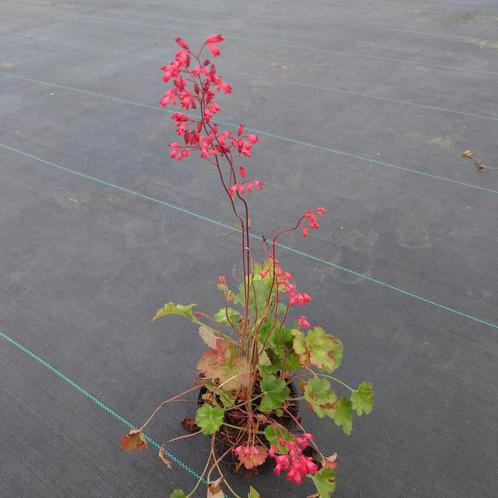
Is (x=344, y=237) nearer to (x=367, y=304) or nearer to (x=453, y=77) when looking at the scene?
(x=367, y=304)

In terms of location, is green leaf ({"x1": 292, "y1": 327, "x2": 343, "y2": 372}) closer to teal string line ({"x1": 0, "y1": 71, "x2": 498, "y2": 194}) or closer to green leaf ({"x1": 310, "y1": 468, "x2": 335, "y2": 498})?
green leaf ({"x1": 310, "y1": 468, "x2": 335, "y2": 498})

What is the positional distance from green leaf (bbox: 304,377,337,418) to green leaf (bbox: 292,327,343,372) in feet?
0.14

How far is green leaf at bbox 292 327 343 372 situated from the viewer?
116 cm

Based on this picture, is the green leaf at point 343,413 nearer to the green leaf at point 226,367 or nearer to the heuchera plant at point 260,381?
the heuchera plant at point 260,381

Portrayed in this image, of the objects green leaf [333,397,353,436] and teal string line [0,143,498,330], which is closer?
green leaf [333,397,353,436]

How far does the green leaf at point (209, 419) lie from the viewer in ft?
3.62

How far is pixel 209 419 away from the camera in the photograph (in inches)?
43.8

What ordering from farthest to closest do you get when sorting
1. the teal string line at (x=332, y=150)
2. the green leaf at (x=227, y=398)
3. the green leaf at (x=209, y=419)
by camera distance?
the teal string line at (x=332, y=150) → the green leaf at (x=227, y=398) → the green leaf at (x=209, y=419)

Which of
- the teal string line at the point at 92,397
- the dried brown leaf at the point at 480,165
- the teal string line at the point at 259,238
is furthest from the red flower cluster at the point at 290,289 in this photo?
the dried brown leaf at the point at 480,165

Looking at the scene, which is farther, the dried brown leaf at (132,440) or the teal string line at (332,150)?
the teal string line at (332,150)

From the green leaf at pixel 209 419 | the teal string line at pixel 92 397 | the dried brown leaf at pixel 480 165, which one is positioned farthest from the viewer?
the dried brown leaf at pixel 480 165

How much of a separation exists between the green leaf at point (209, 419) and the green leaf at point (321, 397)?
0.72 feet

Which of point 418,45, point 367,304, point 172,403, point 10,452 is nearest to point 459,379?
point 367,304

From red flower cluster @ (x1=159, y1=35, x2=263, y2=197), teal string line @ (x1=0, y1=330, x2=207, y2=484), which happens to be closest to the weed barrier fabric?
teal string line @ (x1=0, y1=330, x2=207, y2=484)
